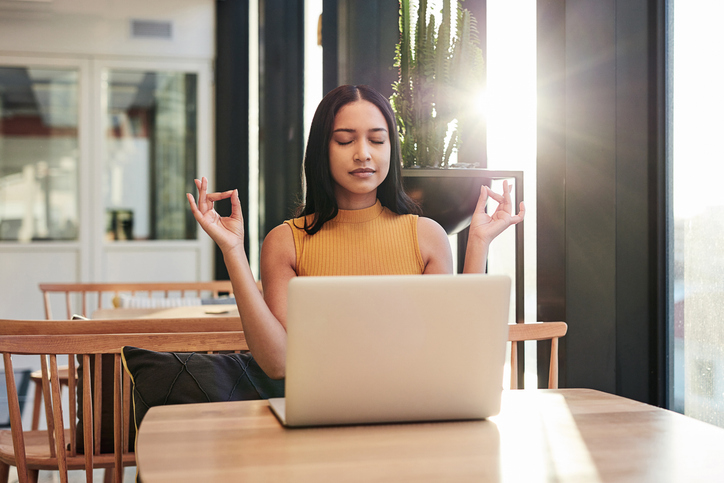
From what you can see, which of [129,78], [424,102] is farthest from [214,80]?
[424,102]

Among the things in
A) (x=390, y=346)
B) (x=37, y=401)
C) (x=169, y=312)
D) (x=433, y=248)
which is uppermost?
(x=433, y=248)

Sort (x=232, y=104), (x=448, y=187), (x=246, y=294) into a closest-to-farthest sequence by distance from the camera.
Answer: (x=246, y=294) → (x=448, y=187) → (x=232, y=104)

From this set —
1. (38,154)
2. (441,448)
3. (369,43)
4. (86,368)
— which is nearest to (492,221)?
(441,448)

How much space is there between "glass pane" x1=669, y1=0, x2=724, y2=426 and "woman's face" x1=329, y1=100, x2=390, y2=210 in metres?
0.62

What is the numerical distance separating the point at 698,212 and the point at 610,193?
185 millimetres

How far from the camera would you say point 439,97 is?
1.68 metres

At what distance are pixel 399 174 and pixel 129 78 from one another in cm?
450

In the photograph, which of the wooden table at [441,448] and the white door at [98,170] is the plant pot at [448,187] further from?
the white door at [98,170]

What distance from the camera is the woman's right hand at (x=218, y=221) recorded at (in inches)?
44.0

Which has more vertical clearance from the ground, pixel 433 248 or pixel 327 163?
pixel 327 163

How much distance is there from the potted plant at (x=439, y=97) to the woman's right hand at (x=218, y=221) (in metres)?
0.59

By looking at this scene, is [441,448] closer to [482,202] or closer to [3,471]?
[482,202]

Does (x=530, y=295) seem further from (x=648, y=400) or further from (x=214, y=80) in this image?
(x=214, y=80)

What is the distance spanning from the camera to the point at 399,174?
143 centimetres
